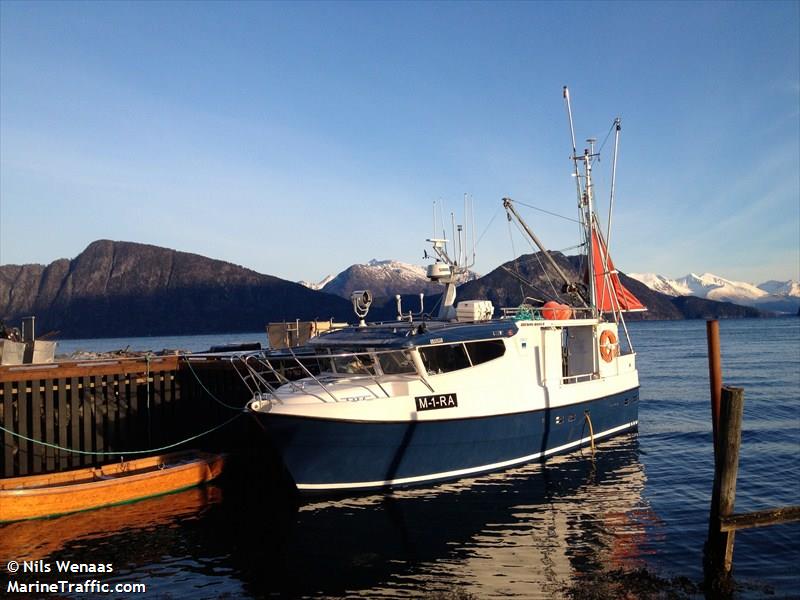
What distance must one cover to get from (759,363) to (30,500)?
189 ft

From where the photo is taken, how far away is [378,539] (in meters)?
12.5

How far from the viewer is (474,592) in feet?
32.8

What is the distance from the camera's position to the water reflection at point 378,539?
10.6 meters

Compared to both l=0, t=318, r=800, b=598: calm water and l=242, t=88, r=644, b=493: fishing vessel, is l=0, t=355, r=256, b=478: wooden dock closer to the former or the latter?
l=242, t=88, r=644, b=493: fishing vessel

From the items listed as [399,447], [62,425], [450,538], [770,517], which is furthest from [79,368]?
[770,517]

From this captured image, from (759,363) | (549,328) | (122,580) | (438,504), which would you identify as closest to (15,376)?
(122,580)

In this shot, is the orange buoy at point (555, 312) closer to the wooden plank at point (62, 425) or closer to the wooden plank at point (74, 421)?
the wooden plank at point (74, 421)

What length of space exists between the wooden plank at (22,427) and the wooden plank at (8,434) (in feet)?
0.51

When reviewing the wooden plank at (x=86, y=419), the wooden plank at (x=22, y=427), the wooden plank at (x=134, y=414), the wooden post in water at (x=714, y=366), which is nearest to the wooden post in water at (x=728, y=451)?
the wooden post in water at (x=714, y=366)

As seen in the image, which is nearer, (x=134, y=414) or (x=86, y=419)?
(x=86, y=419)

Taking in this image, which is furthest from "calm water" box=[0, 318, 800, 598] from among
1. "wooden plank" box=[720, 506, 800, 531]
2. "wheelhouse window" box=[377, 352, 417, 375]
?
"wheelhouse window" box=[377, 352, 417, 375]

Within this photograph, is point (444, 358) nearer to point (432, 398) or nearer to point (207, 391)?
point (432, 398)

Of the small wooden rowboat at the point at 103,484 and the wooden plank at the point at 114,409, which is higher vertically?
the wooden plank at the point at 114,409

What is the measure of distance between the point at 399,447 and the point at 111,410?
28.8 feet
